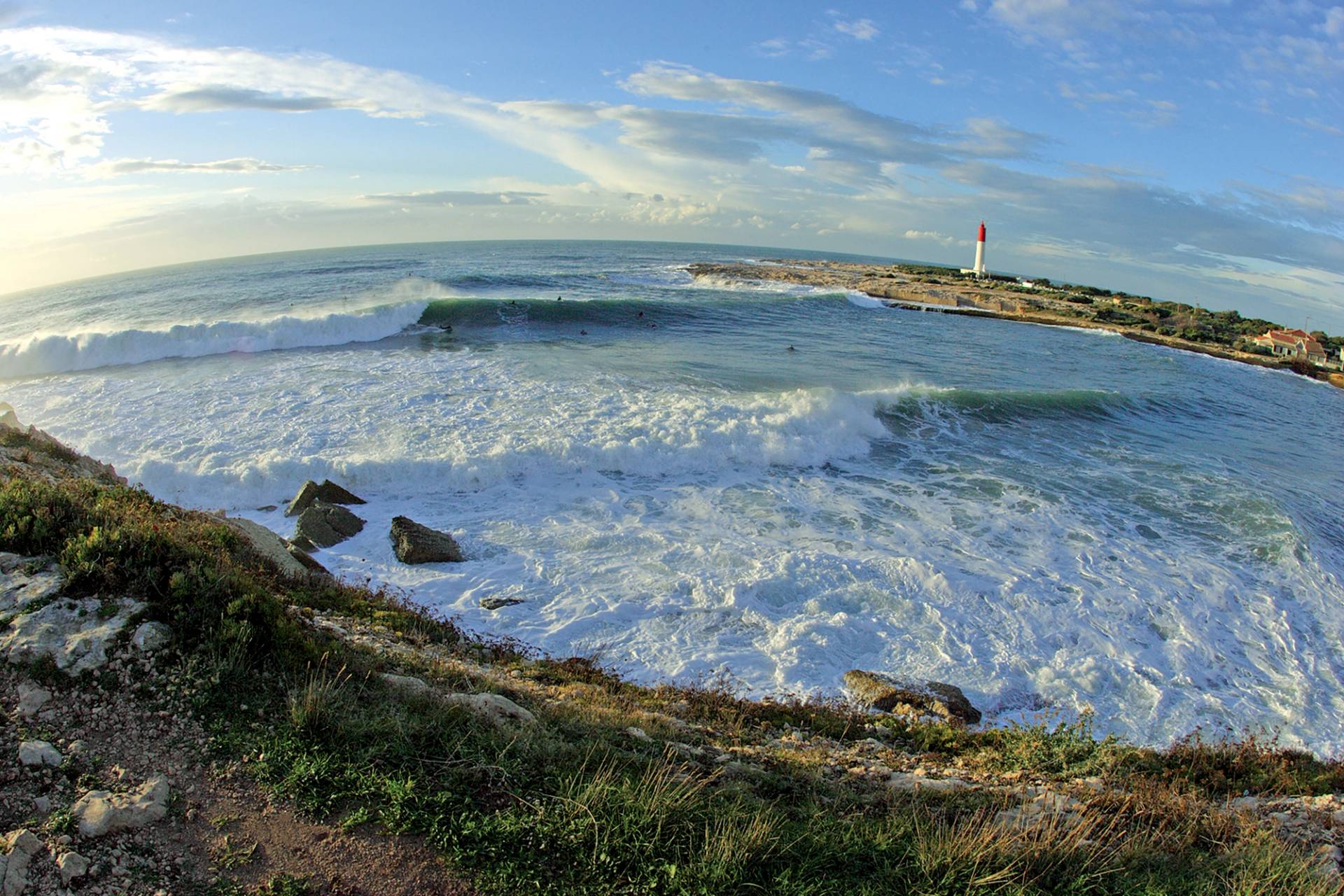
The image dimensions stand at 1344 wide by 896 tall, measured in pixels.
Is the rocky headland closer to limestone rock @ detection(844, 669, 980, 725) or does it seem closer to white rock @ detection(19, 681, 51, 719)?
white rock @ detection(19, 681, 51, 719)

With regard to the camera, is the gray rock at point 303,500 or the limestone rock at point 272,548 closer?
the limestone rock at point 272,548

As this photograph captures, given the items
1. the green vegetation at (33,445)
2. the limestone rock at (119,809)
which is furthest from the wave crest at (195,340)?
the limestone rock at (119,809)

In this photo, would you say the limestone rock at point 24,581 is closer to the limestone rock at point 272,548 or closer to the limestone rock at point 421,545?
the limestone rock at point 272,548

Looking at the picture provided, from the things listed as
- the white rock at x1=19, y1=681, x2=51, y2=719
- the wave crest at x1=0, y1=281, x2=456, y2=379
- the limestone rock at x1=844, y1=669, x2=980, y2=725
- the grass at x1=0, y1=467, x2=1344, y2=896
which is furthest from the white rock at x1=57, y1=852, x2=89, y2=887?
the wave crest at x1=0, y1=281, x2=456, y2=379

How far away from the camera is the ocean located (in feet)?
24.4

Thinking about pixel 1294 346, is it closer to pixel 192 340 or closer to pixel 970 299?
pixel 970 299

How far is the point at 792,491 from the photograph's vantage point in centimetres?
1222

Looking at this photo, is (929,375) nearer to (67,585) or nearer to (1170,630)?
(1170,630)

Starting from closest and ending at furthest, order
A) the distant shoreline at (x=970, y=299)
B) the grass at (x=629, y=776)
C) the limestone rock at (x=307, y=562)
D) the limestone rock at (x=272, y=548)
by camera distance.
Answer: the grass at (x=629, y=776), the limestone rock at (x=272, y=548), the limestone rock at (x=307, y=562), the distant shoreline at (x=970, y=299)

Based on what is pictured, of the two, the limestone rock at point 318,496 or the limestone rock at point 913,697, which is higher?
the limestone rock at point 318,496

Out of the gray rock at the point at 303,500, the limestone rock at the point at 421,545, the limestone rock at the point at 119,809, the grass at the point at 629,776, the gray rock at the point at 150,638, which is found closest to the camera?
the limestone rock at the point at 119,809

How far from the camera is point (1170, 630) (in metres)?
8.27

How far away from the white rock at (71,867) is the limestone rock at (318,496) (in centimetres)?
786

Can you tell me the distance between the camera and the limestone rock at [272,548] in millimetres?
6836
